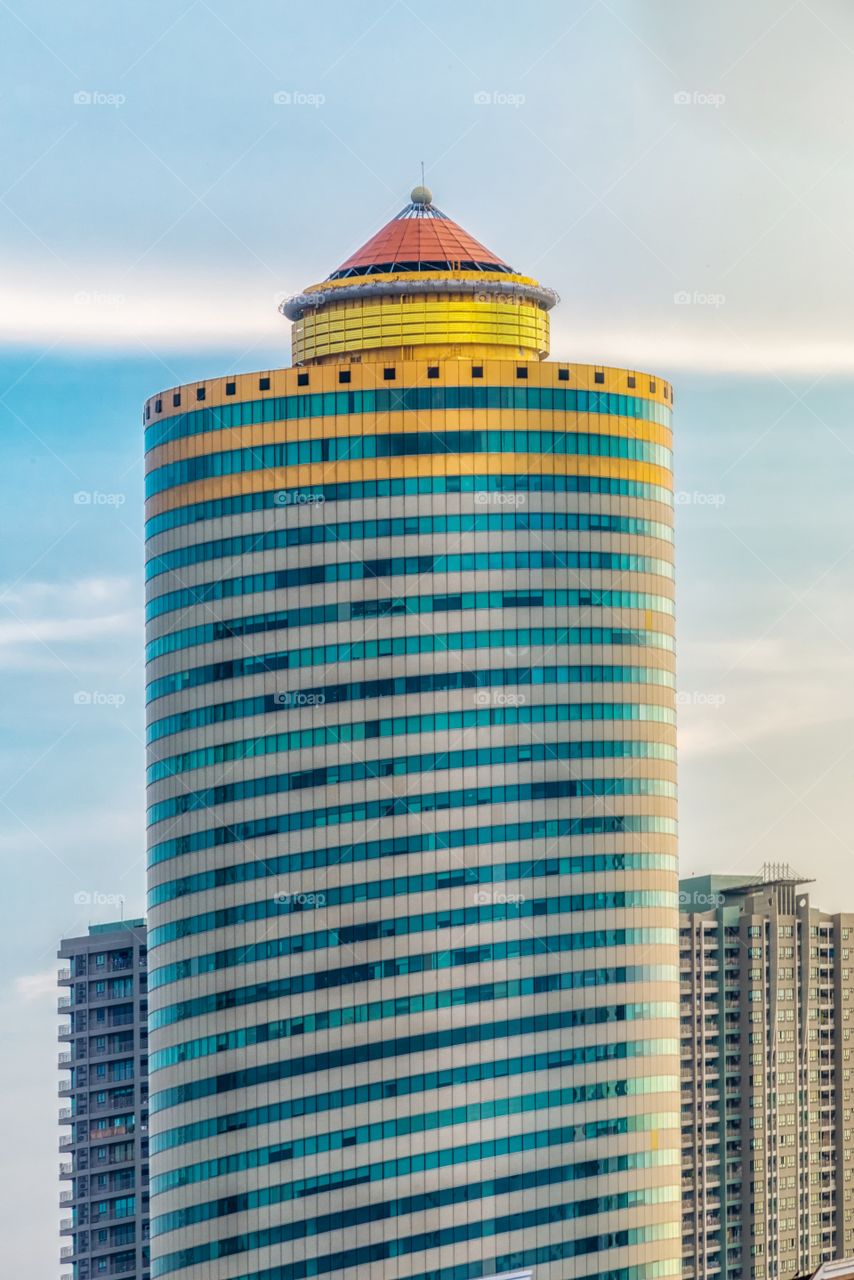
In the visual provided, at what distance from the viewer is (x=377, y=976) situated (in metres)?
168

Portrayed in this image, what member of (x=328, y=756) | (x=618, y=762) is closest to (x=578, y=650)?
(x=618, y=762)

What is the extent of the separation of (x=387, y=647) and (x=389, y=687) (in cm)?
272

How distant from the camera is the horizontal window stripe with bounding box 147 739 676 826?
168 metres

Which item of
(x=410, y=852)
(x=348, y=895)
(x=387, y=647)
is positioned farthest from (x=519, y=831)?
(x=387, y=647)

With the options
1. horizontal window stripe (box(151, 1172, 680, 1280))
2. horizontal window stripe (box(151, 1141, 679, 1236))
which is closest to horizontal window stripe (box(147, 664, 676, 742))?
horizontal window stripe (box(151, 1141, 679, 1236))

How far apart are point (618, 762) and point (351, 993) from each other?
2520cm

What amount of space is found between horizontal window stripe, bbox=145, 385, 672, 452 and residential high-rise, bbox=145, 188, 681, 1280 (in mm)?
196

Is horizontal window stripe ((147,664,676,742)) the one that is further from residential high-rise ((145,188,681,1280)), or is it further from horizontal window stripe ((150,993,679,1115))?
horizontal window stripe ((150,993,679,1115))

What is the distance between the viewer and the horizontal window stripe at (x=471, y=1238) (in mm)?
166250

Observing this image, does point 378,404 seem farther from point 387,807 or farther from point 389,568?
point 387,807

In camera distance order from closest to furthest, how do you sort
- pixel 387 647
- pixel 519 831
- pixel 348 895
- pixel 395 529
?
pixel 348 895, pixel 387 647, pixel 395 529, pixel 519 831

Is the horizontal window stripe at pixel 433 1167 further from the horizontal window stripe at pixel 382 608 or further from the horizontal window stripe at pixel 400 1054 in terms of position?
the horizontal window stripe at pixel 382 608

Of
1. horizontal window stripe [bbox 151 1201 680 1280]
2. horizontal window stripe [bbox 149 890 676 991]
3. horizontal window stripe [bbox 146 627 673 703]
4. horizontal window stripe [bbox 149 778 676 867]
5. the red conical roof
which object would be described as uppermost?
the red conical roof

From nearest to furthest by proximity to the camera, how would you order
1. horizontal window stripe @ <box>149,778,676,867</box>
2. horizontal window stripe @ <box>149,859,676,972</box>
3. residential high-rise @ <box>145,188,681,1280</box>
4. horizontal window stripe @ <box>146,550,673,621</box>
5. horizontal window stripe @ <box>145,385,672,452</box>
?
horizontal window stripe @ <box>149,859,676,972</box> < residential high-rise @ <box>145,188,681,1280</box> < horizontal window stripe @ <box>149,778,676,867</box> < horizontal window stripe @ <box>146,550,673,621</box> < horizontal window stripe @ <box>145,385,672,452</box>
